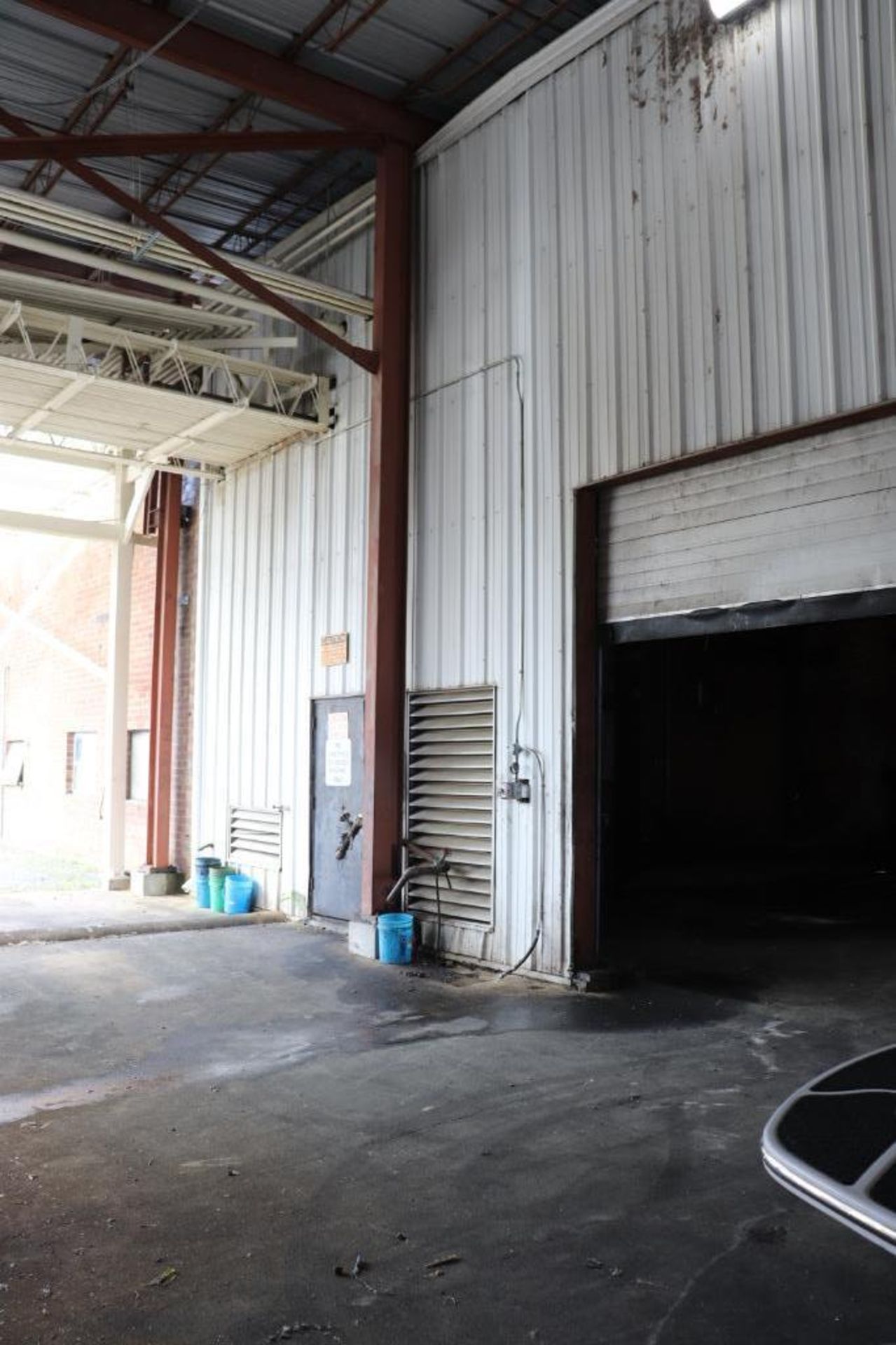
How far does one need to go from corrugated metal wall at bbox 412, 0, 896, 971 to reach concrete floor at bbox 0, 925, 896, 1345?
5.49 ft

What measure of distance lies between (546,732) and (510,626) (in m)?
0.99

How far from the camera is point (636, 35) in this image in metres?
7.74

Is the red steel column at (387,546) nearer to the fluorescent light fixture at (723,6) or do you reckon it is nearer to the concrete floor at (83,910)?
the concrete floor at (83,910)

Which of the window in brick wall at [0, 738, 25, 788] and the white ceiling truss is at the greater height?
the white ceiling truss

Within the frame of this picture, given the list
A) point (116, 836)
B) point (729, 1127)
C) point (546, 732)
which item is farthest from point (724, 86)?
point (116, 836)

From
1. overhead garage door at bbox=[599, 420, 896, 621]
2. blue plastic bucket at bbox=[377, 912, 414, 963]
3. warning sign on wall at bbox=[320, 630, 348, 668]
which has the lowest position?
blue plastic bucket at bbox=[377, 912, 414, 963]

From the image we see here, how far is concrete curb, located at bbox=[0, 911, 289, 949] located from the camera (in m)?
9.53

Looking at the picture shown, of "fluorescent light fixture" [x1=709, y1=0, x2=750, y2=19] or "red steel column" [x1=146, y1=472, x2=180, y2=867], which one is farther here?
"red steel column" [x1=146, y1=472, x2=180, y2=867]

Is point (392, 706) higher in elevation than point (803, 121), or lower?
lower

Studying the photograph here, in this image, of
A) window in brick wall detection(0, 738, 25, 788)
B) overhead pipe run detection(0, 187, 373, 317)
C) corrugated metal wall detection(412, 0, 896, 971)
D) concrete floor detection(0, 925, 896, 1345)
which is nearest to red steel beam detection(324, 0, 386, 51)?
corrugated metal wall detection(412, 0, 896, 971)

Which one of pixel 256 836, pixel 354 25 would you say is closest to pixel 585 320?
pixel 354 25

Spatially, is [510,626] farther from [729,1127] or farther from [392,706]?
[729,1127]

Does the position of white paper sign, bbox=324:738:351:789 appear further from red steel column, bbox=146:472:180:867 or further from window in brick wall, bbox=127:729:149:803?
window in brick wall, bbox=127:729:149:803

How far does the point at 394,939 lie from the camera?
870cm
